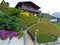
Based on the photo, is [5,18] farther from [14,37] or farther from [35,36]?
[35,36]

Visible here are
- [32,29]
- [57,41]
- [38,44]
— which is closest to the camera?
[38,44]

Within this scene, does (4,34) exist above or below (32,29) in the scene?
above

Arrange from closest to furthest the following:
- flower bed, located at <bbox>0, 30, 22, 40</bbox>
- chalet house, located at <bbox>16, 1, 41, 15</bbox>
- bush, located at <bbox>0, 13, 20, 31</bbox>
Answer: flower bed, located at <bbox>0, 30, 22, 40</bbox>
bush, located at <bbox>0, 13, 20, 31</bbox>
chalet house, located at <bbox>16, 1, 41, 15</bbox>

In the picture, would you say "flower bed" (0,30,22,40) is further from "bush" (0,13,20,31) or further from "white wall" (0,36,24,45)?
"bush" (0,13,20,31)

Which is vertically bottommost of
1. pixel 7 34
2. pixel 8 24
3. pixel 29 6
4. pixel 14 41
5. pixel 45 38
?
pixel 29 6

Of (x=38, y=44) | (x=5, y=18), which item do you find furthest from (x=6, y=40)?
(x=38, y=44)

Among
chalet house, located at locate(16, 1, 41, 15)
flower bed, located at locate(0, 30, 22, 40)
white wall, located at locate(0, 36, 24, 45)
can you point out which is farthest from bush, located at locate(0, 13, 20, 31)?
chalet house, located at locate(16, 1, 41, 15)

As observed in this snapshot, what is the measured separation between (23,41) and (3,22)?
326 centimetres

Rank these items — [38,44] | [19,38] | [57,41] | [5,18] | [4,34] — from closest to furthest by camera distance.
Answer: [4,34]
[19,38]
[5,18]
[38,44]
[57,41]

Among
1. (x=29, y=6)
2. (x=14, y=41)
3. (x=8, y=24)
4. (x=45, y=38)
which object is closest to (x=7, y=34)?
(x=14, y=41)

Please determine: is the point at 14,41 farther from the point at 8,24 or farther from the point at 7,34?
the point at 8,24

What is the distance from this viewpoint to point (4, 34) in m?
24.2

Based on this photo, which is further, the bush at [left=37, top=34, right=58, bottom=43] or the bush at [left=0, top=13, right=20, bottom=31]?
the bush at [left=37, top=34, right=58, bottom=43]

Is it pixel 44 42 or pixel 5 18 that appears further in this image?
pixel 44 42
